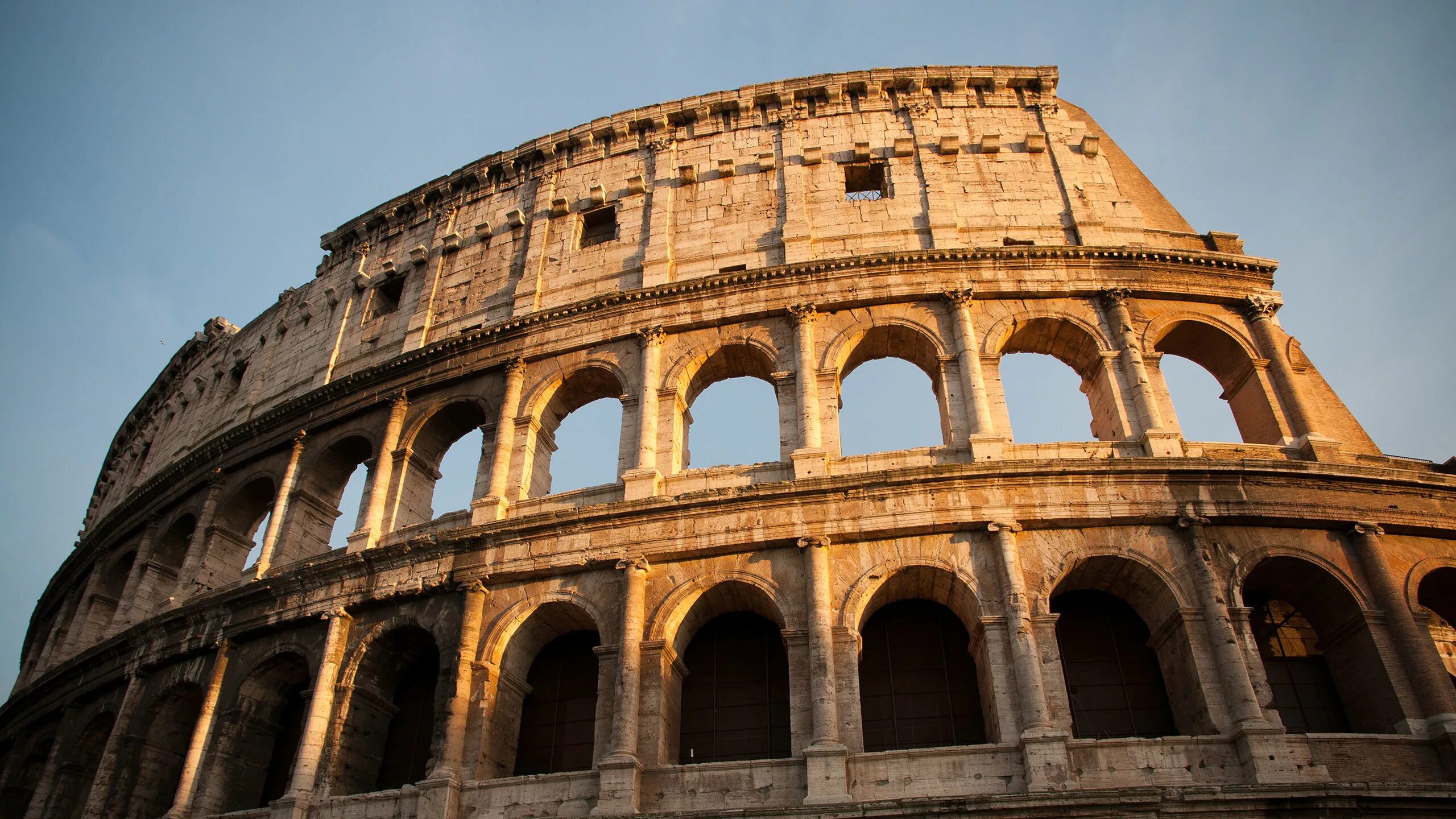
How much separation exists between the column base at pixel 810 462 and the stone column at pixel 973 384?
2.15m

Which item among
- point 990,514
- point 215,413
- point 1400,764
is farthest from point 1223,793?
point 215,413

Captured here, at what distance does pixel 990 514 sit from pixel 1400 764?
540cm

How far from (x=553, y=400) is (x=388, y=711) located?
566 cm

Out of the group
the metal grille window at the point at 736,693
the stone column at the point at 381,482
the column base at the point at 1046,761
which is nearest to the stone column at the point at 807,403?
the metal grille window at the point at 736,693

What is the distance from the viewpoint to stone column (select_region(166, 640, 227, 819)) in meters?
14.8

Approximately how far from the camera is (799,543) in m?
13.4

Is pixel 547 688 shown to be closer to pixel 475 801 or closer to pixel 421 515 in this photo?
pixel 475 801

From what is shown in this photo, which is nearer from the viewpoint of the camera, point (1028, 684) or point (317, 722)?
point (1028, 684)

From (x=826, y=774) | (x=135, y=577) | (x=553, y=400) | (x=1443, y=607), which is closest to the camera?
(x=826, y=774)

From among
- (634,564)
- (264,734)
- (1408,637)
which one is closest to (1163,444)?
(1408,637)

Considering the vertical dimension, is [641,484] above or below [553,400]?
below

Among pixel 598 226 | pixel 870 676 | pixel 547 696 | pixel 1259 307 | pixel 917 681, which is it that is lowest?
pixel 917 681

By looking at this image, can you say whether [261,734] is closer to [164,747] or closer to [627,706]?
[164,747]

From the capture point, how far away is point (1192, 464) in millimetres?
13648
